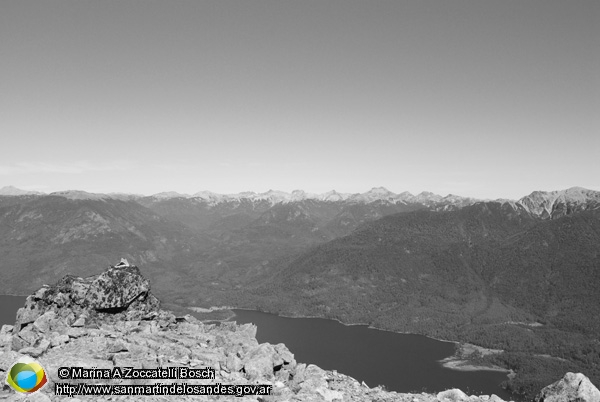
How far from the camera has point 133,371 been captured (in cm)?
2800

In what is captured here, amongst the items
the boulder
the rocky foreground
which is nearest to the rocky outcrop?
the rocky foreground

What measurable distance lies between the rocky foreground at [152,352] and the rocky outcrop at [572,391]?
64 millimetres

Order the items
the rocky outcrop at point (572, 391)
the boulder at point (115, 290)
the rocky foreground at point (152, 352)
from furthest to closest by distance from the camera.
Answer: the boulder at point (115, 290), the rocky outcrop at point (572, 391), the rocky foreground at point (152, 352)

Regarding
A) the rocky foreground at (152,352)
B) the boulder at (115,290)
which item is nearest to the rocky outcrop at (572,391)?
the rocky foreground at (152,352)

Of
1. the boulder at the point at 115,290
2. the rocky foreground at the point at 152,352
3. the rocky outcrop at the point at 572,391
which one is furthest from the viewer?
the boulder at the point at 115,290

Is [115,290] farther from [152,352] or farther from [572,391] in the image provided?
[572,391]

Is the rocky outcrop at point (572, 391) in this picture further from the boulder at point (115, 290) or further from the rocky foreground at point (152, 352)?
the boulder at point (115, 290)

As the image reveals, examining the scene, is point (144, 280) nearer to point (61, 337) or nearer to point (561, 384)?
point (61, 337)

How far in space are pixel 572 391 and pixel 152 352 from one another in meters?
32.3

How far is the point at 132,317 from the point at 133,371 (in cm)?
2010

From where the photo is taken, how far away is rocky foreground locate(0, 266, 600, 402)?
93.5 ft

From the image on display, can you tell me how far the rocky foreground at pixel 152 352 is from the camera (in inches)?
1122

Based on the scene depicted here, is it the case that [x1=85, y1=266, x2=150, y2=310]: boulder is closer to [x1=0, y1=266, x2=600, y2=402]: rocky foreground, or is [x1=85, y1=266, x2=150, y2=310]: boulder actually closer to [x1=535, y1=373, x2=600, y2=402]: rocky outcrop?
[x1=0, y1=266, x2=600, y2=402]: rocky foreground

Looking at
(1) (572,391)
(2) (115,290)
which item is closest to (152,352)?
(2) (115,290)
